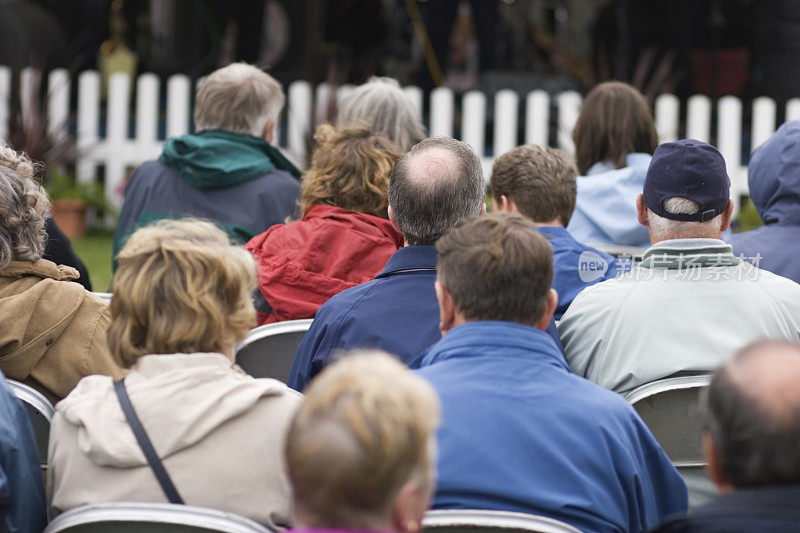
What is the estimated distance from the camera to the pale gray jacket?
2.63 metres

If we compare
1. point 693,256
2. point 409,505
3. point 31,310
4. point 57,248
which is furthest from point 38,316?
point 693,256

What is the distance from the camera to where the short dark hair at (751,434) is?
1.54 meters

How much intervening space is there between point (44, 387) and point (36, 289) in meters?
0.24

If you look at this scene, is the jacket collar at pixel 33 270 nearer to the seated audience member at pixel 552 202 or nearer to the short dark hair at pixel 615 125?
the seated audience member at pixel 552 202

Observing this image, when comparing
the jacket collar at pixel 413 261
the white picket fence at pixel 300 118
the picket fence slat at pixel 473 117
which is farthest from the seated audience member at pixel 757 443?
the picket fence slat at pixel 473 117

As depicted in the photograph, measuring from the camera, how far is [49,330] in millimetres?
2627

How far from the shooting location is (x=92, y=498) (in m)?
1.99

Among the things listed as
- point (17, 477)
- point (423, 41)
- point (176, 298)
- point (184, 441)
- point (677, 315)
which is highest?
point (423, 41)

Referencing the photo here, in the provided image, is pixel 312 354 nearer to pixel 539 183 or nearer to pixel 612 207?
pixel 539 183

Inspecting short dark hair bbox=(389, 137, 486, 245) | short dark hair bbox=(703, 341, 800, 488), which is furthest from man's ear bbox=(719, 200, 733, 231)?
short dark hair bbox=(703, 341, 800, 488)

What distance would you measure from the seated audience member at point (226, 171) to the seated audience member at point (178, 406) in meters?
2.12

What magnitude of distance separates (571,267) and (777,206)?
84cm

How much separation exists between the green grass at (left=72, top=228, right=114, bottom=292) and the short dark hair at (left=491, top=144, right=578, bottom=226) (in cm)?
352

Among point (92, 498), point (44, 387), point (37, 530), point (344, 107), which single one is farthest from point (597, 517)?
point (344, 107)
